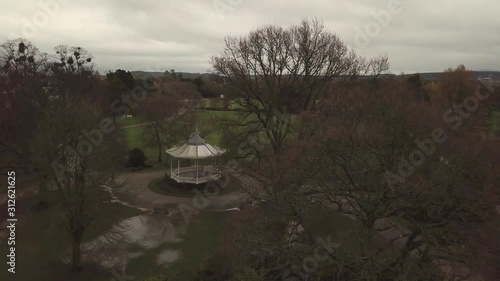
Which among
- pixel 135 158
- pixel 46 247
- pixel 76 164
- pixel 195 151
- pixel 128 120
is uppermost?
pixel 76 164

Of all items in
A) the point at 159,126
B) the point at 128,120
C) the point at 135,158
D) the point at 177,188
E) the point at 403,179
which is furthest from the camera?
the point at 128,120

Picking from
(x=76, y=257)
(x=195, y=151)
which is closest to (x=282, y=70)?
(x=195, y=151)

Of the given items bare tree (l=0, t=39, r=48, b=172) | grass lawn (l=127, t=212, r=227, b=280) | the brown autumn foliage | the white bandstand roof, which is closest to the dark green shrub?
the white bandstand roof

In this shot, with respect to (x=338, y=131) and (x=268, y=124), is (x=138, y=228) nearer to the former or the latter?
(x=268, y=124)

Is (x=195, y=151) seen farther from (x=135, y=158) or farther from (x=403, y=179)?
(x=403, y=179)

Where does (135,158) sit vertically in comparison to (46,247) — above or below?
above

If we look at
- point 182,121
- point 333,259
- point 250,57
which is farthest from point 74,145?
point 182,121

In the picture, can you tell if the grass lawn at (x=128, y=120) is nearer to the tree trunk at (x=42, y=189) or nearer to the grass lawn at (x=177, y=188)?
the grass lawn at (x=177, y=188)
